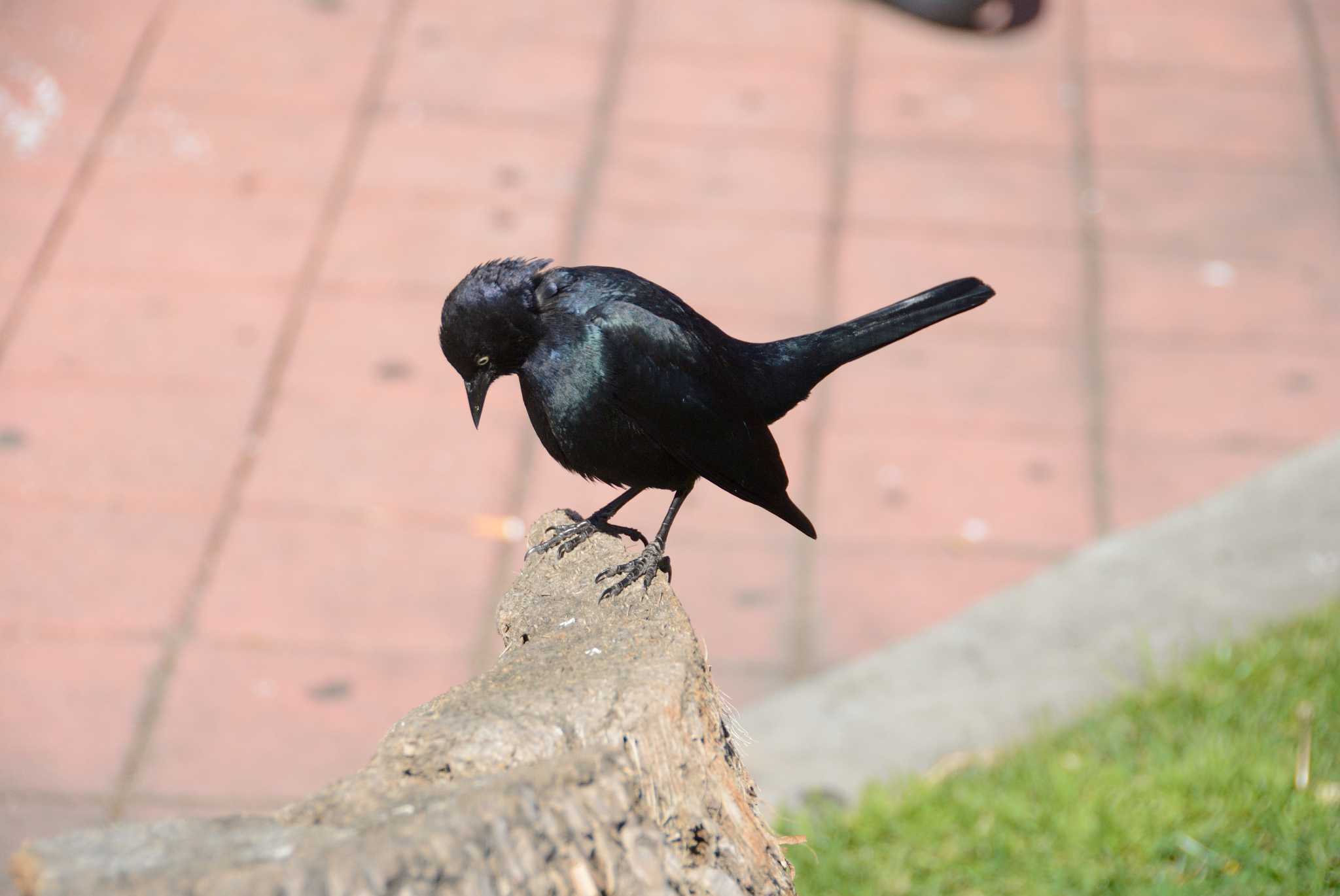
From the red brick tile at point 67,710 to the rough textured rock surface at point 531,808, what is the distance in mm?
2356

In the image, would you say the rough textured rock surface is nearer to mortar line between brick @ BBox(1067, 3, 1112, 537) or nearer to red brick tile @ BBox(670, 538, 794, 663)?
red brick tile @ BBox(670, 538, 794, 663)

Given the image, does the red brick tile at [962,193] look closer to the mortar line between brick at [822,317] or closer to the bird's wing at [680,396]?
the mortar line between brick at [822,317]

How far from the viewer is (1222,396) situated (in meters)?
5.32

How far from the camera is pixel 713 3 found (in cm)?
724

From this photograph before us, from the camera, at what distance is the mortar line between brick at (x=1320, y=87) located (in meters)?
6.26

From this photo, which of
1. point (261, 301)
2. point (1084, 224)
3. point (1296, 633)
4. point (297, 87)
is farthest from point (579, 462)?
point (297, 87)

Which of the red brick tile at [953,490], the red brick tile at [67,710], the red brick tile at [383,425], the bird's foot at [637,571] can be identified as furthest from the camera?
the red brick tile at [383,425]

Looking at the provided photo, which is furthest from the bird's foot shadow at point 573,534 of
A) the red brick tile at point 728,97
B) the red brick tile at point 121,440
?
the red brick tile at point 728,97

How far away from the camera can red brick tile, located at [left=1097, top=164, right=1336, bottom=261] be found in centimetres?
593

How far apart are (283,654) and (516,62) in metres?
3.25

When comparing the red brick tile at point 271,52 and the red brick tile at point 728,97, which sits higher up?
the red brick tile at point 728,97

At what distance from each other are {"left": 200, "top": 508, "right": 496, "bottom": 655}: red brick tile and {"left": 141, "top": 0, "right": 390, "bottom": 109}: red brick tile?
2333 millimetres

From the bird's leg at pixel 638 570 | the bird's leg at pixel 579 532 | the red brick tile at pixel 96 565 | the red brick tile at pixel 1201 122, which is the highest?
the bird's leg at pixel 638 570

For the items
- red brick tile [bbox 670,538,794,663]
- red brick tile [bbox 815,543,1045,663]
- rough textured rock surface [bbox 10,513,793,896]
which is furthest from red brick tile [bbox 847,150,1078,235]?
rough textured rock surface [bbox 10,513,793,896]
